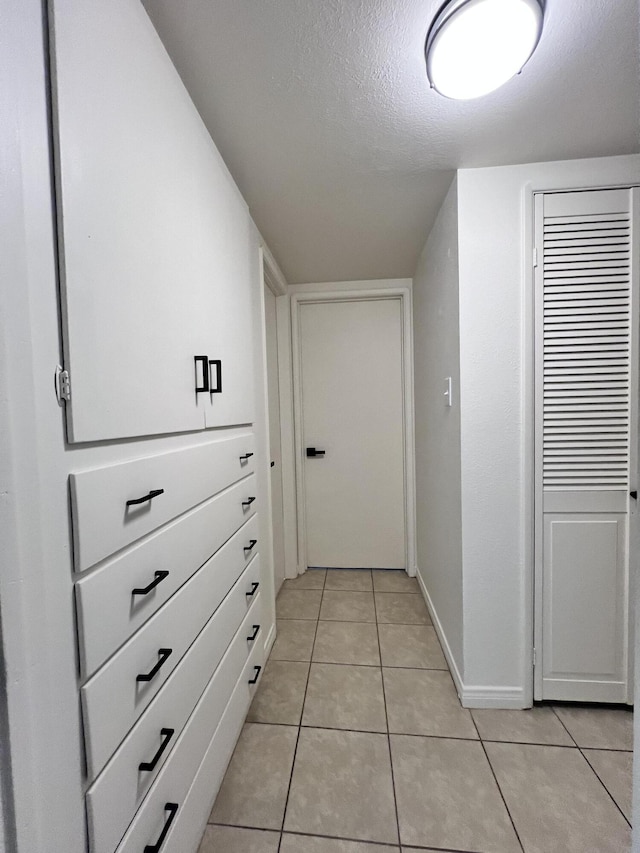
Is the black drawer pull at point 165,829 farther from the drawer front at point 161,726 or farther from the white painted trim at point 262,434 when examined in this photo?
the white painted trim at point 262,434

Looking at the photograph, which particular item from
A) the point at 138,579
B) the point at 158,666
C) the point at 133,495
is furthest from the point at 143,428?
the point at 158,666

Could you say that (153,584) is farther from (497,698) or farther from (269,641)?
(497,698)

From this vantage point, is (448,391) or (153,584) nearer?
(153,584)

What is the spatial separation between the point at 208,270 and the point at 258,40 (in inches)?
23.5

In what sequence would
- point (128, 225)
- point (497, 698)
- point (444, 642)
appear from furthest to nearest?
point (444, 642), point (497, 698), point (128, 225)

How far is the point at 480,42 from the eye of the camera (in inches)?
35.4

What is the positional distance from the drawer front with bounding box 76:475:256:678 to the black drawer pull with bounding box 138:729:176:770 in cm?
29

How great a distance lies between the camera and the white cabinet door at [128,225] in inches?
24.0

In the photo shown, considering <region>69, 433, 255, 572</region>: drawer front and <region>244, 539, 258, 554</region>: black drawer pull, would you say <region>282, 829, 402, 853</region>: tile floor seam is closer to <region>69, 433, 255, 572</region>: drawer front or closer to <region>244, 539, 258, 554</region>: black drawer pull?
<region>244, 539, 258, 554</region>: black drawer pull

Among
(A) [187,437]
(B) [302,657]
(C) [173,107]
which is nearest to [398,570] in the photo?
(B) [302,657]

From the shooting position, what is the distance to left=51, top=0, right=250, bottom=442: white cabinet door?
61 centimetres

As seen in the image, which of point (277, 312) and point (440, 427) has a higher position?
point (277, 312)

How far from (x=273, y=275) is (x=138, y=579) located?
2.04 m

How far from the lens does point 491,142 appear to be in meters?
1.31
